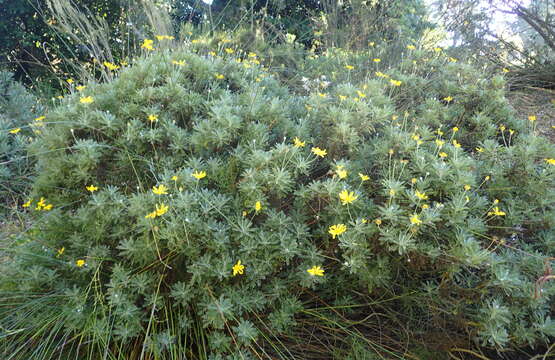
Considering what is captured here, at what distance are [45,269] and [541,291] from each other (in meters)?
2.30

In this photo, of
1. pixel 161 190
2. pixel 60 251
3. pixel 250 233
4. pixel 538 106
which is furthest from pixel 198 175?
pixel 538 106

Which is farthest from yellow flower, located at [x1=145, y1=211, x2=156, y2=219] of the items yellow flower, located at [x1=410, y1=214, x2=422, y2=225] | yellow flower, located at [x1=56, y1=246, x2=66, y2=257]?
yellow flower, located at [x1=410, y1=214, x2=422, y2=225]

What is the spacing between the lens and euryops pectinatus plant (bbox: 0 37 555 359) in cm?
190

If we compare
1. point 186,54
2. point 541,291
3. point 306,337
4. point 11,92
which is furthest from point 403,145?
point 11,92

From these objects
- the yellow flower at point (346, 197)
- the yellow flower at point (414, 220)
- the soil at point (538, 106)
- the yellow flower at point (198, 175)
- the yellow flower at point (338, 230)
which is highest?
the yellow flower at point (198, 175)

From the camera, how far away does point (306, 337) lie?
218 centimetres

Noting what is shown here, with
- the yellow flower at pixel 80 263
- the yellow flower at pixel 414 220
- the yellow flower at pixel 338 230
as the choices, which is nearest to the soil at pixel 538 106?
the yellow flower at pixel 414 220

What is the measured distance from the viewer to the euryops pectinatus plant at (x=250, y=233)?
6.23 ft

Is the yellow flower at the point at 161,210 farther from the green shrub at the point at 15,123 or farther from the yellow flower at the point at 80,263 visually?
the green shrub at the point at 15,123

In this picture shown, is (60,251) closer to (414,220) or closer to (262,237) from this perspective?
(262,237)

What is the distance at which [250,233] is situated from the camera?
6.55 feet

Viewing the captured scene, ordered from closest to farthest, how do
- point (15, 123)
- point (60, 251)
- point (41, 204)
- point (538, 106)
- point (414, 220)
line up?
point (414, 220), point (60, 251), point (41, 204), point (15, 123), point (538, 106)

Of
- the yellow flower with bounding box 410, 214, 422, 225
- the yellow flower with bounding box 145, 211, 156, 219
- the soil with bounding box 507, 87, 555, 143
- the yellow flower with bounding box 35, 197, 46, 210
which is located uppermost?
the yellow flower with bounding box 410, 214, 422, 225

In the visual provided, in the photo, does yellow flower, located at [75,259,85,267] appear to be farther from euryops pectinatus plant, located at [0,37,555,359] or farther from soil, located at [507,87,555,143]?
soil, located at [507,87,555,143]
